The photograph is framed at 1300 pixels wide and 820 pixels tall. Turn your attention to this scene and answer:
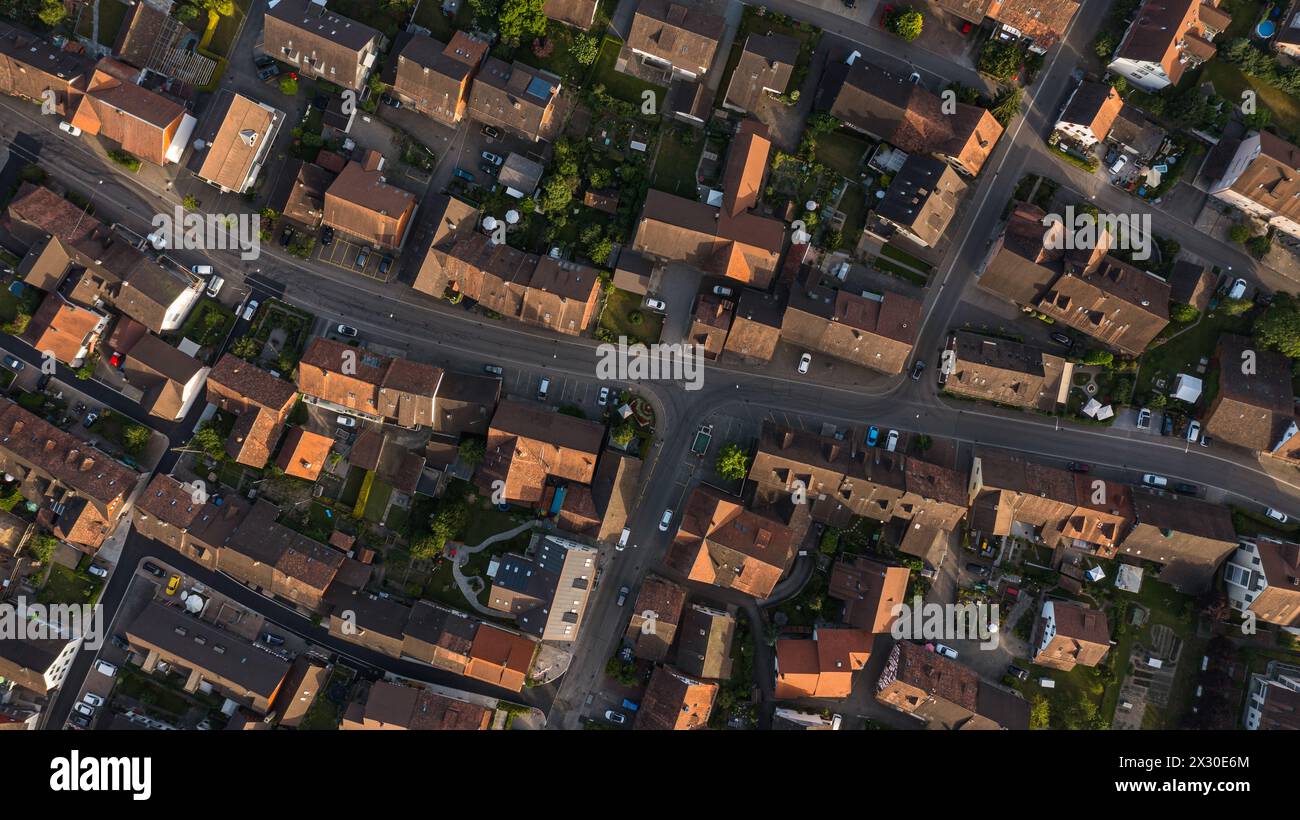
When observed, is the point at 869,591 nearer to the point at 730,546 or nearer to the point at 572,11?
the point at 730,546

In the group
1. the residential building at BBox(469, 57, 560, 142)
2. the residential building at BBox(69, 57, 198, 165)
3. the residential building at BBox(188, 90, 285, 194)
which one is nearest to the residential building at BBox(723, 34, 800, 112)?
the residential building at BBox(469, 57, 560, 142)

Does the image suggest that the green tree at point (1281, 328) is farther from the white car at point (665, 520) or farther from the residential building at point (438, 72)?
the residential building at point (438, 72)

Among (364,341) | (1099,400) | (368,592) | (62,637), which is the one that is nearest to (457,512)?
(368,592)

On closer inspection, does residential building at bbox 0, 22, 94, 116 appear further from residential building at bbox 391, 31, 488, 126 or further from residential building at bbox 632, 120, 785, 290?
residential building at bbox 632, 120, 785, 290

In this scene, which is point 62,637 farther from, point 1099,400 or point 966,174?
point 1099,400

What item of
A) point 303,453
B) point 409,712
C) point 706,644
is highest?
point 303,453

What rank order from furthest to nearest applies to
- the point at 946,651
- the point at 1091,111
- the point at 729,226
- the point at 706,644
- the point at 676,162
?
1. the point at 946,651
2. the point at 676,162
3. the point at 706,644
4. the point at 1091,111
5. the point at 729,226

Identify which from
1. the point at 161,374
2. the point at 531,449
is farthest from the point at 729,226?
the point at 161,374
